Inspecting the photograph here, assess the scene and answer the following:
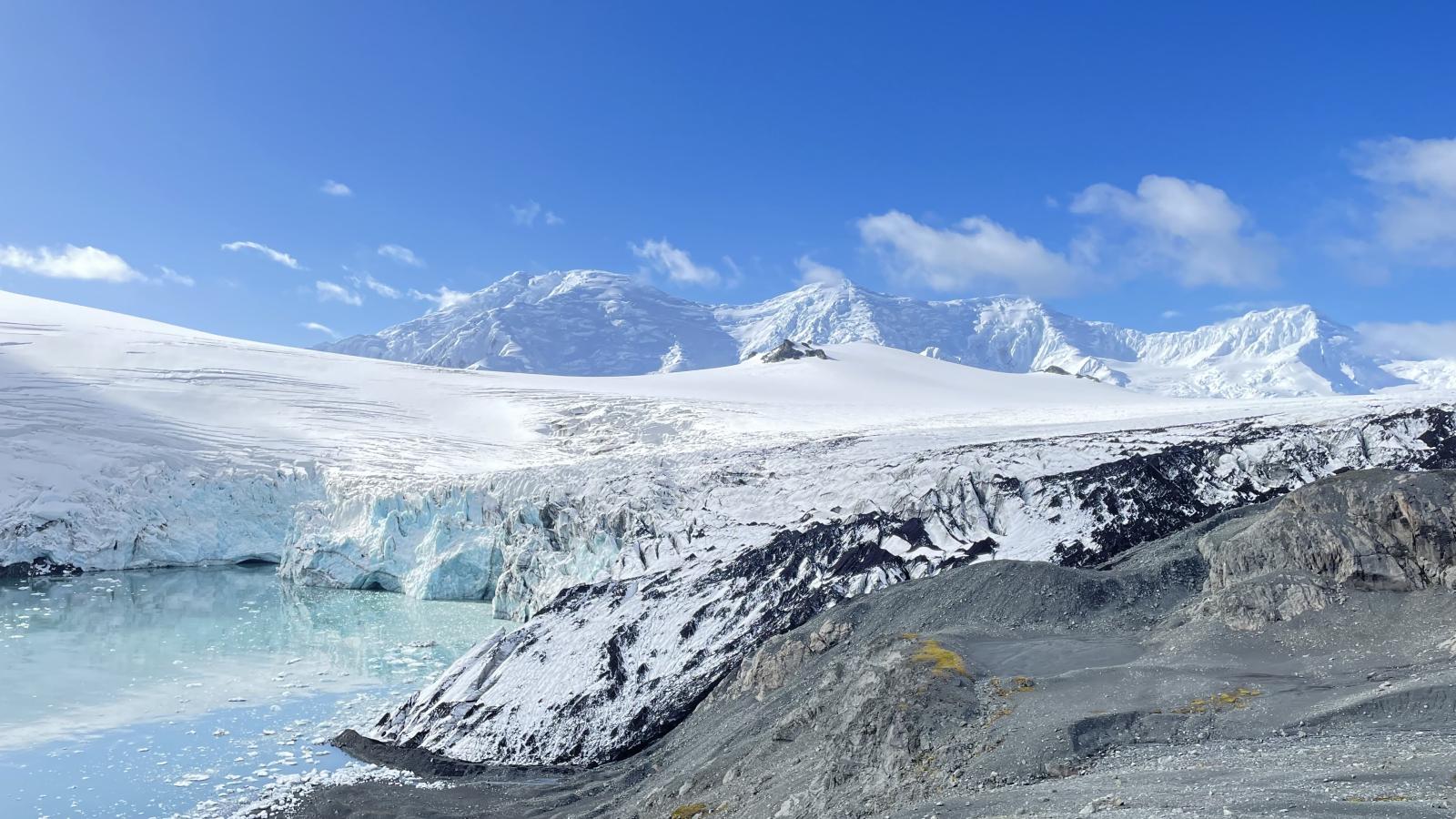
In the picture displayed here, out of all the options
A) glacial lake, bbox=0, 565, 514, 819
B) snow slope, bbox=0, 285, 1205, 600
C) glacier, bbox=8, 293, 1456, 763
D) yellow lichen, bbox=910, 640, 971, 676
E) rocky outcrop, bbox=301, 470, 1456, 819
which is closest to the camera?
rocky outcrop, bbox=301, 470, 1456, 819

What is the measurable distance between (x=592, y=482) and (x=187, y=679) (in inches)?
607

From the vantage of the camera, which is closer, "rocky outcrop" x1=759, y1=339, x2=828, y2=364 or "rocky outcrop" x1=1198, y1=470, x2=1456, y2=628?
"rocky outcrop" x1=1198, y1=470, x2=1456, y2=628

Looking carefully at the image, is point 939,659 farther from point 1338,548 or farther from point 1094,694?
point 1338,548

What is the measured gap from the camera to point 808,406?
61.4 m

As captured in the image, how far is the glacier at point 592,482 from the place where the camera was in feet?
70.0

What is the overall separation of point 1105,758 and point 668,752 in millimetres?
9035

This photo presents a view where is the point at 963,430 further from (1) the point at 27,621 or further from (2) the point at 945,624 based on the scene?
(1) the point at 27,621

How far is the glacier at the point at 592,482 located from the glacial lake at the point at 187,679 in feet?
8.09

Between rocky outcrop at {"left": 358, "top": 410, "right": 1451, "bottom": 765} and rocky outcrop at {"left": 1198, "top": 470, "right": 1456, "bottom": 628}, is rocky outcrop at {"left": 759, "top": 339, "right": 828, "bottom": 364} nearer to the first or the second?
rocky outcrop at {"left": 358, "top": 410, "right": 1451, "bottom": 765}

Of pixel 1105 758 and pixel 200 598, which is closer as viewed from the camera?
pixel 1105 758

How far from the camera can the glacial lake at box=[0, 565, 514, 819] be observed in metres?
18.6

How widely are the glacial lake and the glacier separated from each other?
247cm

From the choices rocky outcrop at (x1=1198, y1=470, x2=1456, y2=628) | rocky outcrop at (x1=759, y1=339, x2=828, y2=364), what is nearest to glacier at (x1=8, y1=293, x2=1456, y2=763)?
rocky outcrop at (x1=1198, y1=470, x2=1456, y2=628)

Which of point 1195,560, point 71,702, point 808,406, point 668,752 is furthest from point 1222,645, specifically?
point 808,406
